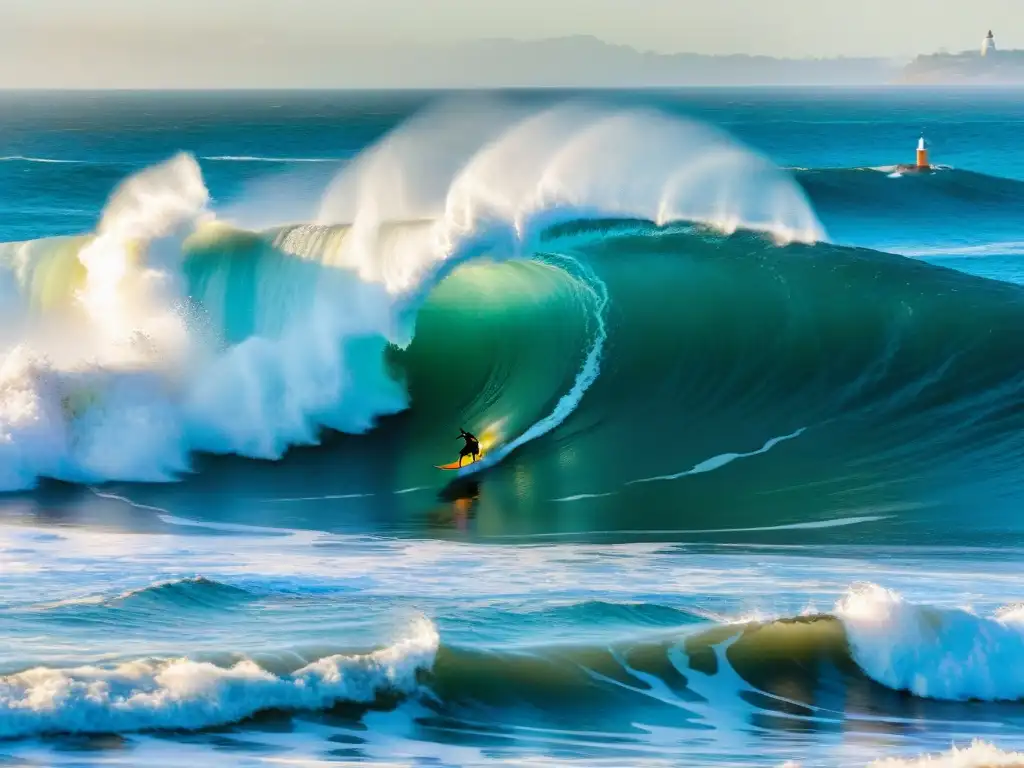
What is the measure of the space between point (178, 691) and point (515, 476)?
19.2 ft

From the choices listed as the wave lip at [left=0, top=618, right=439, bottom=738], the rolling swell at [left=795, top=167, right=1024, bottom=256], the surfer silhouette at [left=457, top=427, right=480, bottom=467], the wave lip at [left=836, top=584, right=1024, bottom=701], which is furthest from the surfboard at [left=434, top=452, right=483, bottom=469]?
the rolling swell at [left=795, top=167, right=1024, bottom=256]

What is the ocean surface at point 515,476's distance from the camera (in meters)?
8.25

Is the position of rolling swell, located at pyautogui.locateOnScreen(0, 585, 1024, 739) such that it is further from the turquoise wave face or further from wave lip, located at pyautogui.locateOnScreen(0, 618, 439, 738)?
the turquoise wave face

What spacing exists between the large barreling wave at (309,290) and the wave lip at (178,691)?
5794 mm

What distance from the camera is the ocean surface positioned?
8250 millimetres

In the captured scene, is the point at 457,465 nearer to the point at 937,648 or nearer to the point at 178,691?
the point at 937,648

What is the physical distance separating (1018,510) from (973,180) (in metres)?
30.6

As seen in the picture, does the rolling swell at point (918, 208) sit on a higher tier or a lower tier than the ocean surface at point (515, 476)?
higher

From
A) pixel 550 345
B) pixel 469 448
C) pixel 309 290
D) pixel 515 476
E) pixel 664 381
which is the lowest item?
pixel 515 476

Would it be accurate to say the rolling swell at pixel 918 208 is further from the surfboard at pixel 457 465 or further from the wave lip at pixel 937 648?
the wave lip at pixel 937 648

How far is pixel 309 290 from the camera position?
56.2 feet

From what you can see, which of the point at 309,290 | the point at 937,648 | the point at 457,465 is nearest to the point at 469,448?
the point at 457,465

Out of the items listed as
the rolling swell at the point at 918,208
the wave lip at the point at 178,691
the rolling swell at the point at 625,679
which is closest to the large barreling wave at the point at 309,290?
the rolling swell at the point at 625,679

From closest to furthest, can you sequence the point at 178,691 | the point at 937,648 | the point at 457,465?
the point at 178,691
the point at 937,648
the point at 457,465
